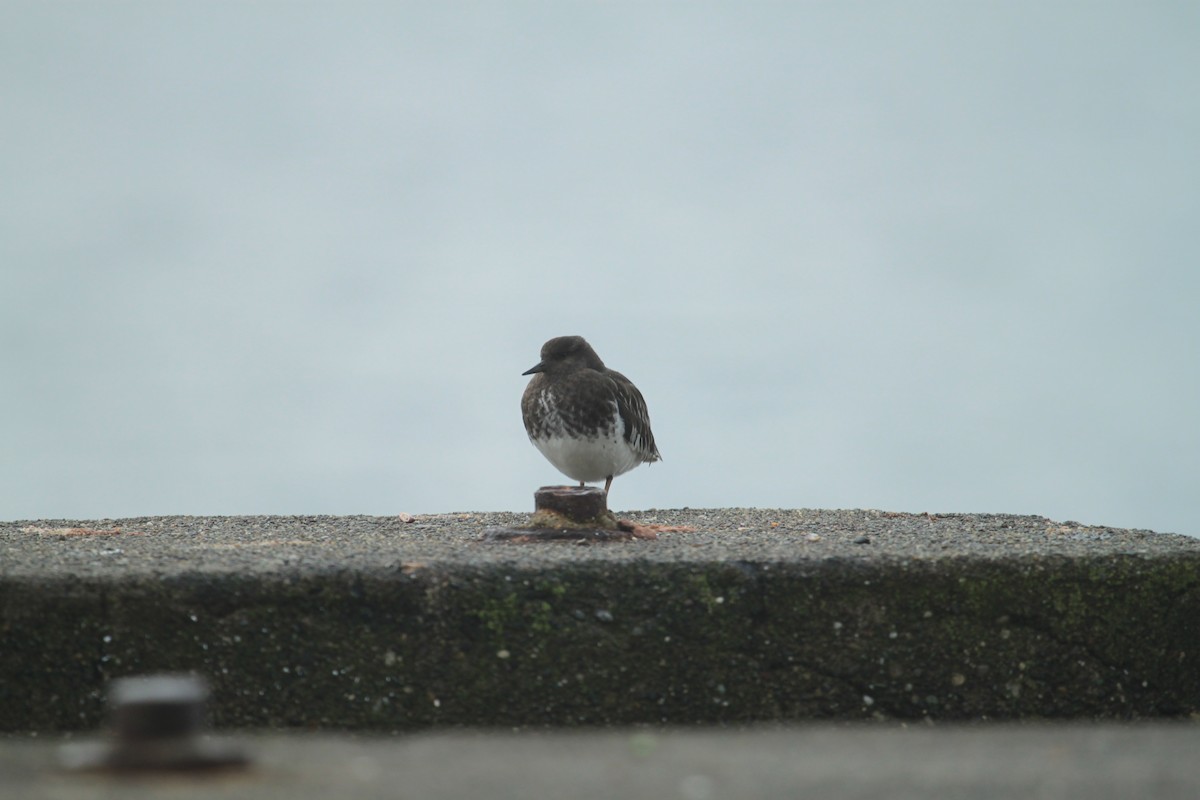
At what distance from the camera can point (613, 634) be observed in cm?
445

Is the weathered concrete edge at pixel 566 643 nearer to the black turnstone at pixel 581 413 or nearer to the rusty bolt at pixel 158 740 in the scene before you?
the rusty bolt at pixel 158 740

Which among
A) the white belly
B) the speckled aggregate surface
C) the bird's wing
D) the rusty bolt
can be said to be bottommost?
the rusty bolt

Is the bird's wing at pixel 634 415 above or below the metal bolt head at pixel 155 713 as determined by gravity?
above

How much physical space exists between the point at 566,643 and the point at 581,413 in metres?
3.24

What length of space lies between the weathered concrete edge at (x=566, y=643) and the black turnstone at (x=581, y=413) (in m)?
3.13

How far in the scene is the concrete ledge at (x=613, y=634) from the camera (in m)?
4.36

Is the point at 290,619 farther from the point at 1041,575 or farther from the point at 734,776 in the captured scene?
the point at 1041,575

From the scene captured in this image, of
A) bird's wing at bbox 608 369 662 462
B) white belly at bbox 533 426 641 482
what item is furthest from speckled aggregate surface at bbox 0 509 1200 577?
bird's wing at bbox 608 369 662 462

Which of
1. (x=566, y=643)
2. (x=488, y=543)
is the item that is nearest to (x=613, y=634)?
(x=566, y=643)

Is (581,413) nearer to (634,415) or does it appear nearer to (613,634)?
(634,415)

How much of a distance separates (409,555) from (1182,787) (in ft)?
9.80

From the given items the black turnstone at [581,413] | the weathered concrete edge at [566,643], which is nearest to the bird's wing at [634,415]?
the black turnstone at [581,413]

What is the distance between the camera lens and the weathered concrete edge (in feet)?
14.3

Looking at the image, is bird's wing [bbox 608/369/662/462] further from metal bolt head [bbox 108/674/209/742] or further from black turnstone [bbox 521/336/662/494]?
metal bolt head [bbox 108/674/209/742]
